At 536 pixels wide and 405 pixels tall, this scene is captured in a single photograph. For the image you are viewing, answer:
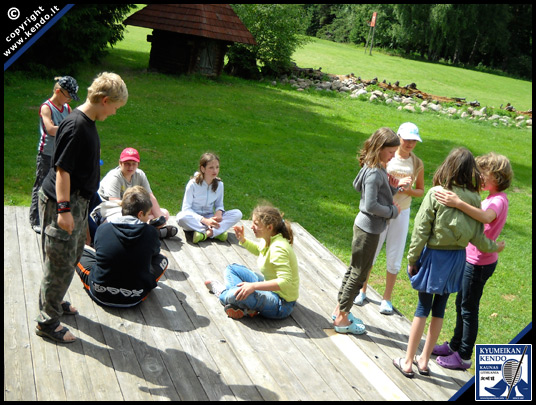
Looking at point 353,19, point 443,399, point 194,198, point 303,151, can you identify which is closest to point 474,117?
point 303,151

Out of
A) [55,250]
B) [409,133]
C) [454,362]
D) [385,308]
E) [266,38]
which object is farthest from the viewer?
[266,38]

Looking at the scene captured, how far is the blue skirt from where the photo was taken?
3.81 m

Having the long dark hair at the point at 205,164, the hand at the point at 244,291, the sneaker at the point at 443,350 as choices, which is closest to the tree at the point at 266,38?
the long dark hair at the point at 205,164

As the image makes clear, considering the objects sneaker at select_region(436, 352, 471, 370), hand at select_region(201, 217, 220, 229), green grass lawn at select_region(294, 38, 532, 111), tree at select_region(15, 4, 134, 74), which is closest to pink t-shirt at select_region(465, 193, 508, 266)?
sneaker at select_region(436, 352, 471, 370)

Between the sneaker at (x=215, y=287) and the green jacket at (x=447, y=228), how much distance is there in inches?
68.8

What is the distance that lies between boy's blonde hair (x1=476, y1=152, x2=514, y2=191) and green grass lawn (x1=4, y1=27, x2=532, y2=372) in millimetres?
2063

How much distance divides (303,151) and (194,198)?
6713 mm

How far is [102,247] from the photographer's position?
4133mm

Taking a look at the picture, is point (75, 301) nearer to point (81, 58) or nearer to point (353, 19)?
point (81, 58)

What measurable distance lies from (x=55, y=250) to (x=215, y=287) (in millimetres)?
1612

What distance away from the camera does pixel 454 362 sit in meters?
4.27

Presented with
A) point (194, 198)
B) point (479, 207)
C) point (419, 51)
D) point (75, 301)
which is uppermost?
point (419, 51)

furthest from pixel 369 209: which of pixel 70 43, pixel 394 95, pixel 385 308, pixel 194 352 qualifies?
pixel 394 95

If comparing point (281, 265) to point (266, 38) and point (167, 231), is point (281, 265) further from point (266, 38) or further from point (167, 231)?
point (266, 38)
